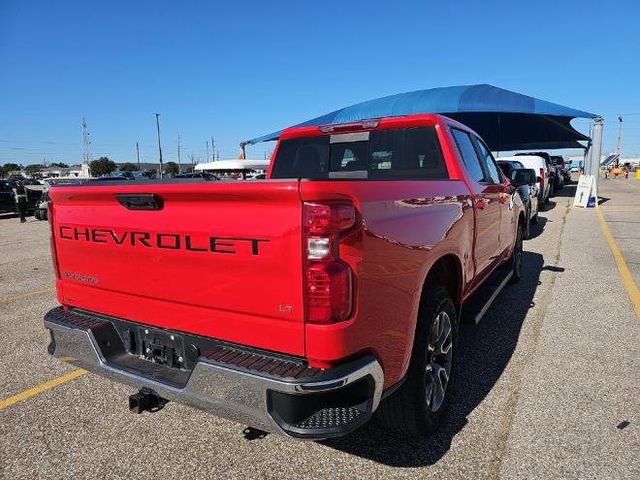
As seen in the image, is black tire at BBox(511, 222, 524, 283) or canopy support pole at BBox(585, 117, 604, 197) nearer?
Result: black tire at BBox(511, 222, 524, 283)

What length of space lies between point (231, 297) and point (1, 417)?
222 cm

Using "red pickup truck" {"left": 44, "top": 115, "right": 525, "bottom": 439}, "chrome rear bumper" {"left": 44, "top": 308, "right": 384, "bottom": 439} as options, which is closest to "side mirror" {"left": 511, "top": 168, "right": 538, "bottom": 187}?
"red pickup truck" {"left": 44, "top": 115, "right": 525, "bottom": 439}

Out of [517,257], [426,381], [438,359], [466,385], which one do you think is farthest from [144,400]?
[517,257]

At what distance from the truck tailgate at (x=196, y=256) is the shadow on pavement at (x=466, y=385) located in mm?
1119

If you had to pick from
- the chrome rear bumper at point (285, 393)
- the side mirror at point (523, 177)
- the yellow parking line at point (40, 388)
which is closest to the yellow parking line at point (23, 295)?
Answer: the yellow parking line at point (40, 388)

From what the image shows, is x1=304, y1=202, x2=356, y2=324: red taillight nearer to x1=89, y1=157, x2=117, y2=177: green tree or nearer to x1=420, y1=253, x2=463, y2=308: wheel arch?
x1=420, y1=253, x2=463, y2=308: wheel arch

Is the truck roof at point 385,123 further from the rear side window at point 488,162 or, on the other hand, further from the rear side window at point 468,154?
the rear side window at point 488,162

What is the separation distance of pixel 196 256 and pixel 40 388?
90.7 inches

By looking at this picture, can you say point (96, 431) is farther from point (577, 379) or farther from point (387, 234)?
point (577, 379)

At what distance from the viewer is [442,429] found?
2.91 m

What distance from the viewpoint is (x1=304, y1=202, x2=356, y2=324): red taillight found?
6.18 ft

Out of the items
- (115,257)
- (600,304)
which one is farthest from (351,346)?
(600,304)

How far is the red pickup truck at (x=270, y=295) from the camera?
1.92 m

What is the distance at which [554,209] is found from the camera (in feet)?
58.6
